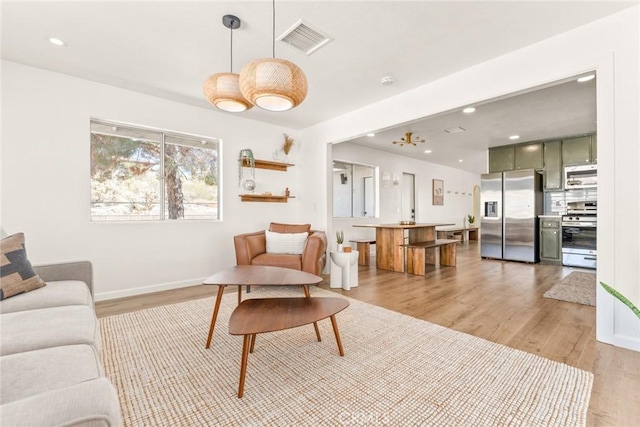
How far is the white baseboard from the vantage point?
336 centimetres

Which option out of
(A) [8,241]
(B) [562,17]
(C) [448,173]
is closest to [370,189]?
(C) [448,173]

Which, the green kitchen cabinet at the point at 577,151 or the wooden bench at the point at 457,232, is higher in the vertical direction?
the green kitchen cabinet at the point at 577,151

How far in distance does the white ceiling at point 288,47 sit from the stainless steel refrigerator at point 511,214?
2.32 meters

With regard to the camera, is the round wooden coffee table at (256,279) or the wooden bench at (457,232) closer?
the round wooden coffee table at (256,279)

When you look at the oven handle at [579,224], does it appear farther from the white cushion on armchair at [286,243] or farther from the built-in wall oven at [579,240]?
the white cushion on armchair at [286,243]

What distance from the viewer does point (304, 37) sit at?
2.48m

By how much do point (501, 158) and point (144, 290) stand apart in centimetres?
728

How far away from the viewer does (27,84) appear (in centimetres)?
296

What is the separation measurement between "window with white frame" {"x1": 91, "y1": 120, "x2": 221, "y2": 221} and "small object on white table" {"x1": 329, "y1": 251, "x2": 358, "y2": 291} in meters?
1.97

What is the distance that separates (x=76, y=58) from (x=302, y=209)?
11.5 feet

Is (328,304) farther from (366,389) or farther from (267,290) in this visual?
(267,290)

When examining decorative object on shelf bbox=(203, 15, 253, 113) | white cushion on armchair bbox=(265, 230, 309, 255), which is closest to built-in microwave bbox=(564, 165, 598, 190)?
white cushion on armchair bbox=(265, 230, 309, 255)

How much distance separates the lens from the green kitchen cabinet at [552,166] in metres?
5.71

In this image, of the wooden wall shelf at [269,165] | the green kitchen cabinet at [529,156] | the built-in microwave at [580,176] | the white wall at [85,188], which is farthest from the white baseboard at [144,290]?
the built-in microwave at [580,176]
